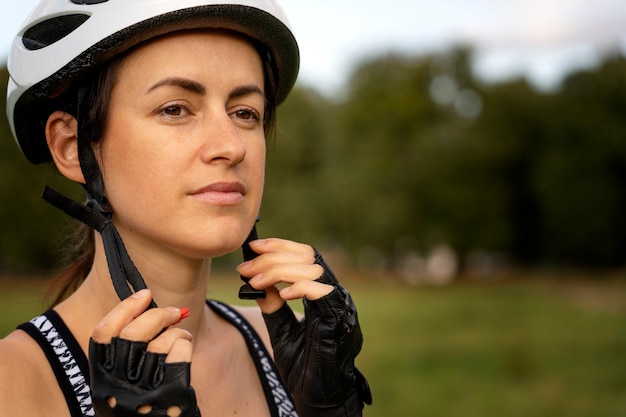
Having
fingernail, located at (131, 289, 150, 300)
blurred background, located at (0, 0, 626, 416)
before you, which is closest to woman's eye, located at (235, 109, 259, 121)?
fingernail, located at (131, 289, 150, 300)

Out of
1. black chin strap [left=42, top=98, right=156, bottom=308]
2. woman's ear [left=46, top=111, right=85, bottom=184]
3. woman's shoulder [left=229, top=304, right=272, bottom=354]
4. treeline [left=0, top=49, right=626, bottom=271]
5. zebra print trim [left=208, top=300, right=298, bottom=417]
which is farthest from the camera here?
treeline [left=0, top=49, right=626, bottom=271]

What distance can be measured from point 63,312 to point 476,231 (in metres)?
39.5

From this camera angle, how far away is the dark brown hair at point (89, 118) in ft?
8.79

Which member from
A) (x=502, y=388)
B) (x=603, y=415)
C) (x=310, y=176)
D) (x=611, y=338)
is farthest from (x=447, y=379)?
(x=310, y=176)

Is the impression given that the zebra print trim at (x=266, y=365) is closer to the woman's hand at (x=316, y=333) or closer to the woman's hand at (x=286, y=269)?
the woman's hand at (x=316, y=333)

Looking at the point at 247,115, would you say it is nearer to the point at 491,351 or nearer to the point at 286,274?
the point at 286,274

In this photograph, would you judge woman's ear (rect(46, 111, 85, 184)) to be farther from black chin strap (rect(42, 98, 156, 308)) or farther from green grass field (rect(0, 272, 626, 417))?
green grass field (rect(0, 272, 626, 417))

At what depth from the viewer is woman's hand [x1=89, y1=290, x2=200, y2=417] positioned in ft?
7.00

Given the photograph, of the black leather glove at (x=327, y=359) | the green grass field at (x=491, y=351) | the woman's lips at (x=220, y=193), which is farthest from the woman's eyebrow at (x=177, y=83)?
the green grass field at (x=491, y=351)

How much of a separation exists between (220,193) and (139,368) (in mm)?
697

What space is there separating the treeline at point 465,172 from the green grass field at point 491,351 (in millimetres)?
5332

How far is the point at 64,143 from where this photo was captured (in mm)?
2900

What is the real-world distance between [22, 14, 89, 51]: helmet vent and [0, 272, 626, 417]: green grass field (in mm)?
1106

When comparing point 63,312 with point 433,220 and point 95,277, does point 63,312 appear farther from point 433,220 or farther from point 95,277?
point 433,220
